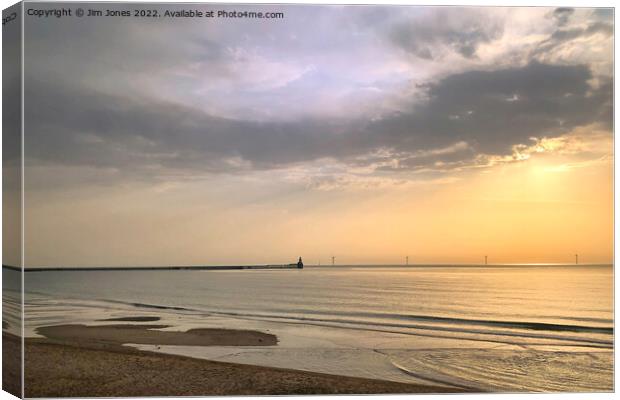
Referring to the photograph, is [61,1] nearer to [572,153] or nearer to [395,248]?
[395,248]

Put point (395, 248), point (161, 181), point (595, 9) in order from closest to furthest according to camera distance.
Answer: point (595, 9) < point (161, 181) < point (395, 248)

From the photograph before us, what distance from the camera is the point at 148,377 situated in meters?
9.10

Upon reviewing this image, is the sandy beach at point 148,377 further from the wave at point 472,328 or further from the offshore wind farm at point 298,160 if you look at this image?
the wave at point 472,328

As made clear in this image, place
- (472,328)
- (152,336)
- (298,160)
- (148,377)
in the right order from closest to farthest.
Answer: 1. (148,377)
2. (298,160)
3. (152,336)
4. (472,328)

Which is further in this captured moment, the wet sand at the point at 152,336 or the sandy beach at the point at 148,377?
the wet sand at the point at 152,336

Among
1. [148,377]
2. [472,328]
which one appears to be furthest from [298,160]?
[472,328]

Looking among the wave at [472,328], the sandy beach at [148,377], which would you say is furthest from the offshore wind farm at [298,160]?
the wave at [472,328]

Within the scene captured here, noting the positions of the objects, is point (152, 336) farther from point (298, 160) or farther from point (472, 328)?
point (472, 328)

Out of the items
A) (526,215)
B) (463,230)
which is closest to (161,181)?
(463,230)

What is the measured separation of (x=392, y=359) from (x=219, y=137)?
401 cm

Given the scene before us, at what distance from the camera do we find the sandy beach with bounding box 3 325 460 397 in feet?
28.8

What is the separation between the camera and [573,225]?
10086 millimetres

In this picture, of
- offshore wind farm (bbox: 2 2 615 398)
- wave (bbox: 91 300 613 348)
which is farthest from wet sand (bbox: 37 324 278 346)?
wave (bbox: 91 300 613 348)

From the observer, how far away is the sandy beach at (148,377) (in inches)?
346
